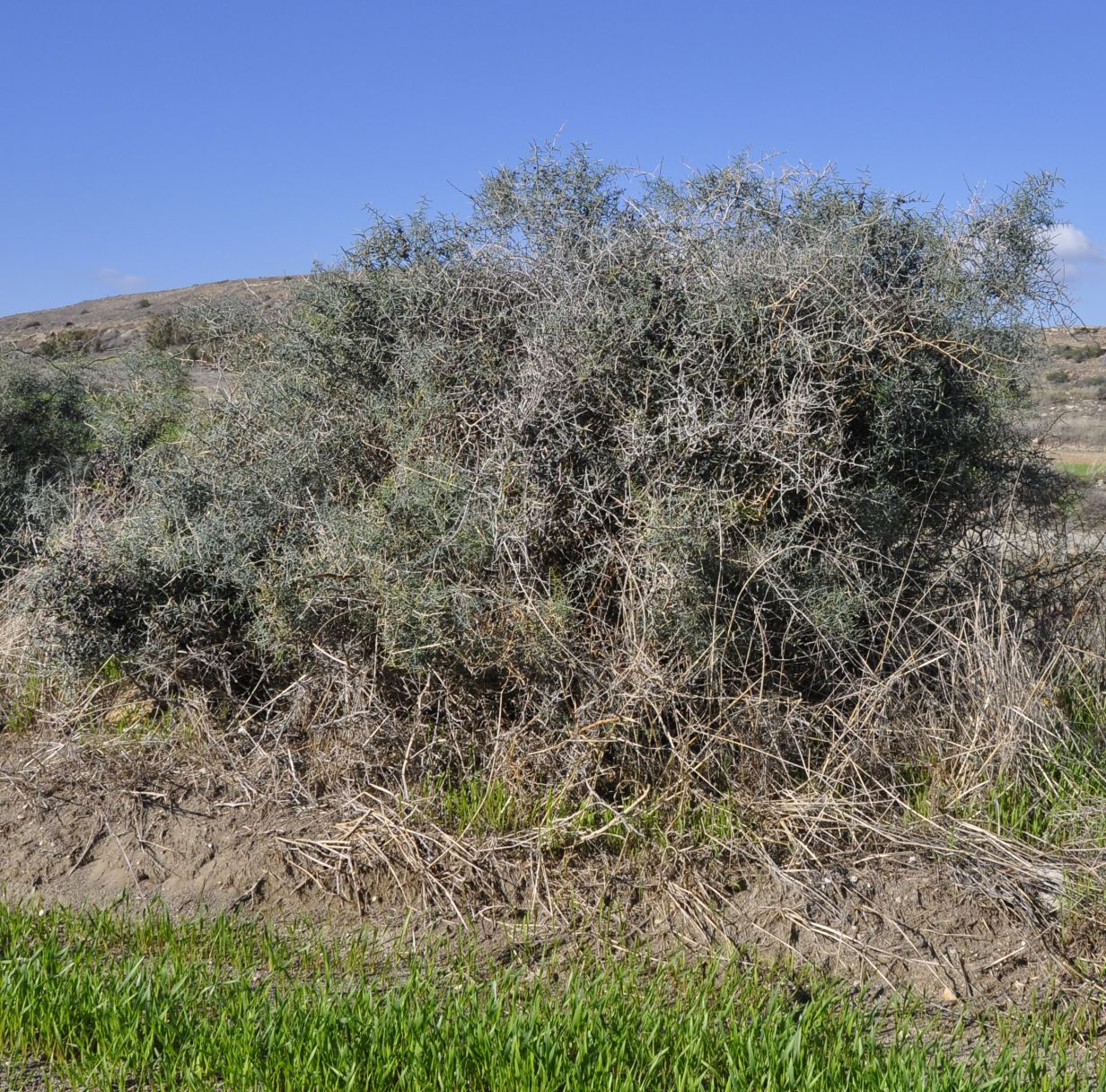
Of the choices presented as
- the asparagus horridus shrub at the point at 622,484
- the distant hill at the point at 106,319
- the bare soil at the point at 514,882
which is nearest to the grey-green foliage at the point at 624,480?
the asparagus horridus shrub at the point at 622,484

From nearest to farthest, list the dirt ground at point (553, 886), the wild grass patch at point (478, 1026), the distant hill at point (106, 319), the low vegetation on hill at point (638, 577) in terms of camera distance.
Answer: the wild grass patch at point (478, 1026), the dirt ground at point (553, 886), the low vegetation on hill at point (638, 577), the distant hill at point (106, 319)

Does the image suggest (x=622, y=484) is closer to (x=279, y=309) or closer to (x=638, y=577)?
(x=638, y=577)

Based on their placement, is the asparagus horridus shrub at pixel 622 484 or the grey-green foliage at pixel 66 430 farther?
the grey-green foliage at pixel 66 430

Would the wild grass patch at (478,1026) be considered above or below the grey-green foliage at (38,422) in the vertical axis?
Answer: below

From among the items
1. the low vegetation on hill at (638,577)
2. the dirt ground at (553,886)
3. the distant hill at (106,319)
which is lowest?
the dirt ground at (553,886)

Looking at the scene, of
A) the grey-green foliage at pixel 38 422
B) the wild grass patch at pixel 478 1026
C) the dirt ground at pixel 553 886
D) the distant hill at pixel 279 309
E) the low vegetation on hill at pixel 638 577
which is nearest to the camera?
the wild grass patch at pixel 478 1026

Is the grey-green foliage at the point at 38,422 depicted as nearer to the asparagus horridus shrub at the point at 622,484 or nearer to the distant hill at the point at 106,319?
the distant hill at the point at 106,319

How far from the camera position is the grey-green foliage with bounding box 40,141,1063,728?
5340mm

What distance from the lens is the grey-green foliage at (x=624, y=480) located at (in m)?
5.34

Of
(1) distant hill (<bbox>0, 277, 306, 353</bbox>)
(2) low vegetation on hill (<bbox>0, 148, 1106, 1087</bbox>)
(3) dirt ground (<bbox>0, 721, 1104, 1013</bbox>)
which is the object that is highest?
(1) distant hill (<bbox>0, 277, 306, 353</bbox>)

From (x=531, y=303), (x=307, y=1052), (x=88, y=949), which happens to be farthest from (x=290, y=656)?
(x=307, y=1052)

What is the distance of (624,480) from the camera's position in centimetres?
557

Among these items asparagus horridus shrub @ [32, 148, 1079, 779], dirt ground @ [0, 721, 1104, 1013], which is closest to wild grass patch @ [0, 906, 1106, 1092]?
dirt ground @ [0, 721, 1104, 1013]

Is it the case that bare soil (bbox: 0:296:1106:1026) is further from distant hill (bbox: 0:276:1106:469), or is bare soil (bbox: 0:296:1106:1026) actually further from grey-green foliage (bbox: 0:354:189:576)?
distant hill (bbox: 0:276:1106:469)
